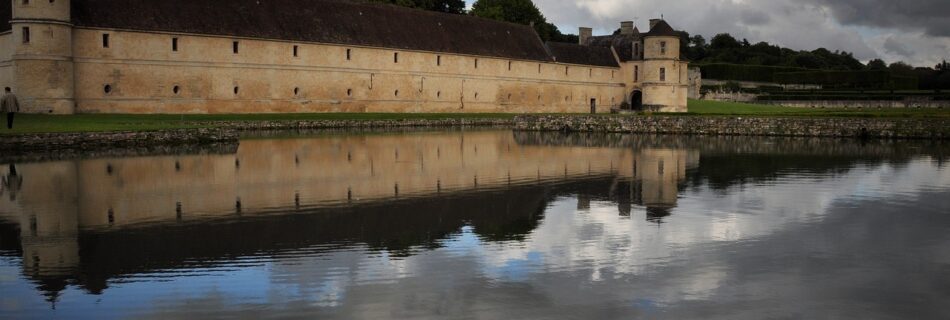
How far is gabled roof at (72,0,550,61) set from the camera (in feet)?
129

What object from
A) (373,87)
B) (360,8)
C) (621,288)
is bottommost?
(621,288)

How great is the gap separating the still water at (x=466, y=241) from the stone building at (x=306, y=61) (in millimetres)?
19567

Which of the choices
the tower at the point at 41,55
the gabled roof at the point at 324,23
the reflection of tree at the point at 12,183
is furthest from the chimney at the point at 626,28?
the reflection of tree at the point at 12,183

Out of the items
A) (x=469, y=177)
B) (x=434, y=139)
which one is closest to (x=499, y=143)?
(x=434, y=139)

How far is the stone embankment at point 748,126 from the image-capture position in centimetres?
3322

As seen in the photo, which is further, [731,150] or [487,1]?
[487,1]

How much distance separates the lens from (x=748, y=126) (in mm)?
35969

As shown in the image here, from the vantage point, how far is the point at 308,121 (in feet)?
124

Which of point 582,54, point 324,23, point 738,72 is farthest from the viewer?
point 738,72

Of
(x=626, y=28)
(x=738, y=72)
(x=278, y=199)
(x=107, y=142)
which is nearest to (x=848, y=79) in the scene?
(x=738, y=72)

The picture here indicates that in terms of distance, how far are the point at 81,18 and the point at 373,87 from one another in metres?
15.9

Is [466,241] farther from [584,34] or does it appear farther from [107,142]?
[584,34]

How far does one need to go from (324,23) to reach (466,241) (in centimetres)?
3863

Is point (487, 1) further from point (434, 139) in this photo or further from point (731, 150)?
point (731, 150)
